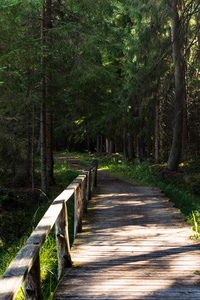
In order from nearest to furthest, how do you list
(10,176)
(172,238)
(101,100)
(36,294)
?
1. (36,294)
2. (172,238)
3. (101,100)
4. (10,176)

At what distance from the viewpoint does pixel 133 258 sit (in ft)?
15.1

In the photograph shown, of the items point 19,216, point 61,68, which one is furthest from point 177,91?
point 19,216

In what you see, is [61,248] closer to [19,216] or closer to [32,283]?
[32,283]

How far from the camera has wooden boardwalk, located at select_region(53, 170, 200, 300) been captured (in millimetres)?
3504

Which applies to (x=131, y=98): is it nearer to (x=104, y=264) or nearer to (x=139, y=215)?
(x=139, y=215)

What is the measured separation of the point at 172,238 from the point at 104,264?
1783 millimetres

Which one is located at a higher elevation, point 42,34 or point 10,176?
point 42,34

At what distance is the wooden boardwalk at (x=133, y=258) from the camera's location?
350cm

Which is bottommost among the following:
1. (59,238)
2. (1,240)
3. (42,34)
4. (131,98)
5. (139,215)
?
(1,240)

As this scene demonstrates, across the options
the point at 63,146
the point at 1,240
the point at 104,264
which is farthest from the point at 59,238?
the point at 63,146

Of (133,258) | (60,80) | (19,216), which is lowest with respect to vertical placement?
(19,216)

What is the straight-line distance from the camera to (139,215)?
7.49 metres

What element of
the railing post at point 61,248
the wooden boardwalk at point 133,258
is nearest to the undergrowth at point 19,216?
the wooden boardwalk at point 133,258

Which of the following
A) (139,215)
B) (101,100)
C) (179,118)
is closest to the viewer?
(139,215)
